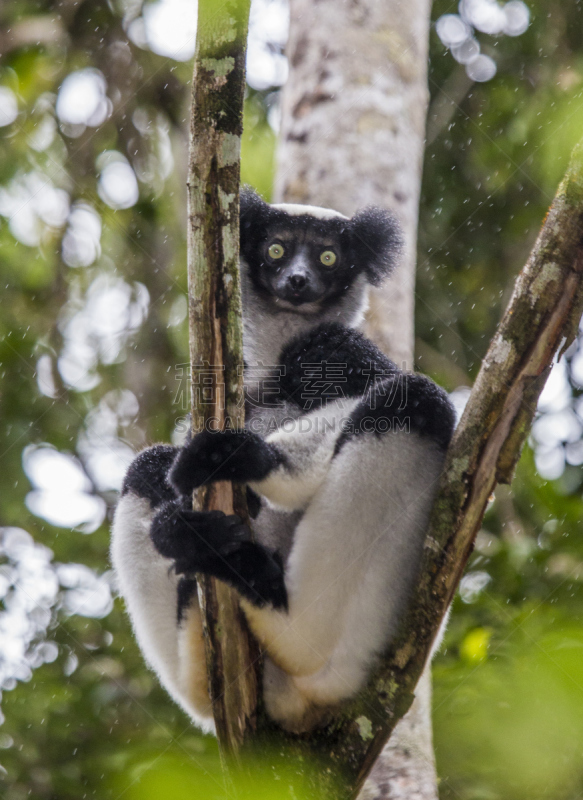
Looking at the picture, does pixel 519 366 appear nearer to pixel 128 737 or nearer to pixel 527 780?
pixel 527 780

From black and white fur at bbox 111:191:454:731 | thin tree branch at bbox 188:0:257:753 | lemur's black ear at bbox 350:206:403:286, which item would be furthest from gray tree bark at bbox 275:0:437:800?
thin tree branch at bbox 188:0:257:753

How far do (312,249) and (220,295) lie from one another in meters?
1.60

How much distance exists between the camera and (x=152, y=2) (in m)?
6.37

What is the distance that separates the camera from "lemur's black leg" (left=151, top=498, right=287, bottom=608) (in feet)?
7.50

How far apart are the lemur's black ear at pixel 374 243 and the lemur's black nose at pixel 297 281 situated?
55cm

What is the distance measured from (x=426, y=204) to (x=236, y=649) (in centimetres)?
452

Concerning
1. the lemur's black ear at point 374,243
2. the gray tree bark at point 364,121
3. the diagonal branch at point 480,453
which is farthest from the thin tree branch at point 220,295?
the gray tree bark at point 364,121

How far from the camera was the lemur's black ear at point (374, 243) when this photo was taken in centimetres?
377

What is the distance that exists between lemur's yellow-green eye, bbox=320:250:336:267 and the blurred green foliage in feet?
4.97

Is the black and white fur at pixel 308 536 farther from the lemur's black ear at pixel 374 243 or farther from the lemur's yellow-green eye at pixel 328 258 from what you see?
the lemur's black ear at pixel 374 243

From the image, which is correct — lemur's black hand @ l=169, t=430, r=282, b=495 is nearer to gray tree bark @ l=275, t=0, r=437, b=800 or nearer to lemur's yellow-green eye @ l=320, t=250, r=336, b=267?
lemur's yellow-green eye @ l=320, t=250, r=336, b=267

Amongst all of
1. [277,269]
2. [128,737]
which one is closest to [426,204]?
[277,269]

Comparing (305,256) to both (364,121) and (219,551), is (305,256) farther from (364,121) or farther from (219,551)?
(219,551)

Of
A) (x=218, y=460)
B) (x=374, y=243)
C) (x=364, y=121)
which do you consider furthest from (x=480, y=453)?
(x=364, y=121)
